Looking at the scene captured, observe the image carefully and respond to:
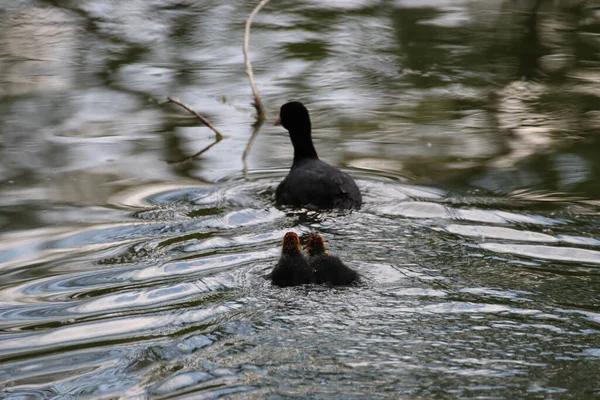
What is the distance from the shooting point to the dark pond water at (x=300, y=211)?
14.6 ft

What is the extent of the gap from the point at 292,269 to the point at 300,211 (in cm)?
199

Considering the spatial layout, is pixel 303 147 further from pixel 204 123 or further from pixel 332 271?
pixel 332 271

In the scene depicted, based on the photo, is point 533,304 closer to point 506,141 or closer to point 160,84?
point 506,141

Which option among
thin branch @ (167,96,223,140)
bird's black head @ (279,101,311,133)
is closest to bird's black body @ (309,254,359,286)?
bird's black head @ (279,101,311,133)

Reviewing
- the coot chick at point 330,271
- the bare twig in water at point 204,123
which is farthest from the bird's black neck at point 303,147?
the coot chick at point 330,271

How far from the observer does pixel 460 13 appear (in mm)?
15516

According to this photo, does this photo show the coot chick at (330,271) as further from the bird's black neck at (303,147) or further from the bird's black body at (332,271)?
the bird's black neck at (303,147)

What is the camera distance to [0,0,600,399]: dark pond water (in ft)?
14.6

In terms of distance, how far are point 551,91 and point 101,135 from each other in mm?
5339

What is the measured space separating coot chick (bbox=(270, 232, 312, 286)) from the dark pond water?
0.12 meters

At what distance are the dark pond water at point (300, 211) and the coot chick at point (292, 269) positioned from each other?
0.39ft

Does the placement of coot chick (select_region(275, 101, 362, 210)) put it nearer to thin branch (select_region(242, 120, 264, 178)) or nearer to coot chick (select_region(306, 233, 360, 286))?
thin branch (select_region(242, 120, 264, 178))

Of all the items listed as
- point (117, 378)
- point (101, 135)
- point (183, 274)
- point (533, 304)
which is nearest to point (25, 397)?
point (117, 378)

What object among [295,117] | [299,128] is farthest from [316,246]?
[295,117]
